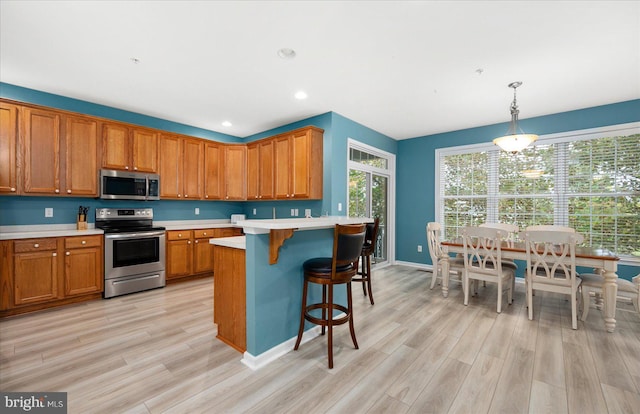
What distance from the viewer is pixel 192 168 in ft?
16.0

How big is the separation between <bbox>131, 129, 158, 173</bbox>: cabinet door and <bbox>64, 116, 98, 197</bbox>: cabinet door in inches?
18.4

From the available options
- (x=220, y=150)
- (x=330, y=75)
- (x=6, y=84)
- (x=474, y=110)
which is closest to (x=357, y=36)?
(x=330, y=75)

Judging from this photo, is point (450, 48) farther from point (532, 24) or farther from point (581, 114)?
point (581, 114)

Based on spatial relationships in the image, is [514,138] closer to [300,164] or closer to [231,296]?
[300,164]

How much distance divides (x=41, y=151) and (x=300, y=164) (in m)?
3.27

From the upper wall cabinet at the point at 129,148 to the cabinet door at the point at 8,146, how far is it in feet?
2.79

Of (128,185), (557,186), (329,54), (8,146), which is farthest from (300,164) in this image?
(557,186)

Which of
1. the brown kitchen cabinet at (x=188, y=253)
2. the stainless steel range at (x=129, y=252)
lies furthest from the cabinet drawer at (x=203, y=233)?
the stainless steel range at (x=129, y=252)

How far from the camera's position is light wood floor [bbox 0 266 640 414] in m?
1.75

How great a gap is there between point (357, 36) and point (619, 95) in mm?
3826

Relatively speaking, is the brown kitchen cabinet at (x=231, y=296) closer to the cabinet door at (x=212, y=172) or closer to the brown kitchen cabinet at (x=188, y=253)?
the brown kitchen cabinet at (x=188, y=253)

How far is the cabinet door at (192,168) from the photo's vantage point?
476 cm

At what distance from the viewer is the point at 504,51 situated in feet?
8.70

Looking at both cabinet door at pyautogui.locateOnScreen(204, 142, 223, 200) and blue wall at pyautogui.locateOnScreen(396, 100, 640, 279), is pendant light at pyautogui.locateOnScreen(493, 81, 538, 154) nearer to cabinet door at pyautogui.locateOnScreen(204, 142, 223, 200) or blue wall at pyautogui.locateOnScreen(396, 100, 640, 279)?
blue wall at pyautogui.locateOnScreen(396, 100, 640, 279)
